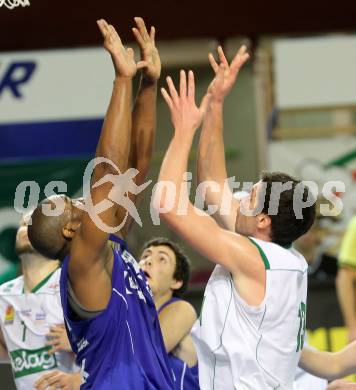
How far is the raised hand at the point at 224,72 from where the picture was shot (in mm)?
3410

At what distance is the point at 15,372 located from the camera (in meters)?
4.45

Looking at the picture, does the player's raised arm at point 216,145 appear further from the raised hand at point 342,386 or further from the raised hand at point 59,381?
the raised hand at point 59,381

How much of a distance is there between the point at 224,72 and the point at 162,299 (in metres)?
1.35

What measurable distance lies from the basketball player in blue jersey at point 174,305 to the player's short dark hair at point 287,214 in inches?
35.5

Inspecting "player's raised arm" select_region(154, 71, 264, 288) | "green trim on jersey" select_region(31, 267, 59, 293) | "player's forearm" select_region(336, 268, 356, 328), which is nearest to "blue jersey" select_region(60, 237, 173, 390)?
"player's raised arm" select_region(154, 71, 264, 288)

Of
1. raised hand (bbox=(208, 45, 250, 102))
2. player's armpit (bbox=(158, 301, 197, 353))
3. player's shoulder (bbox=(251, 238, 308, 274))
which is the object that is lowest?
player's armpit (bbox=(158, 301, 197, 353))

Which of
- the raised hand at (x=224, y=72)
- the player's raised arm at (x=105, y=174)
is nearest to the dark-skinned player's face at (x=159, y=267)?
the raised hand at (x=224, y=72)

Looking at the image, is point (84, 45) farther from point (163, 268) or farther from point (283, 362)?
point (283, 362)

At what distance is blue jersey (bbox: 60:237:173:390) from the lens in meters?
3.22

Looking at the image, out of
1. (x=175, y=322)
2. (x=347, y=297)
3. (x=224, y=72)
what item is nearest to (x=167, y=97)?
(x=224, y=72)

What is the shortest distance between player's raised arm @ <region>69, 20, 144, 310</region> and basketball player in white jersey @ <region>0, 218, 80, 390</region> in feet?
3.96

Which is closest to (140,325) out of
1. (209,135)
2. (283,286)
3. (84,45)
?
(283,286)

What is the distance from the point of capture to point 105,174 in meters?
3.04

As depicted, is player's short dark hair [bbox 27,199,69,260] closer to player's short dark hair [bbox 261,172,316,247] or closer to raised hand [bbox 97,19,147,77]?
raised hand [bbox 97,19,147,77]
